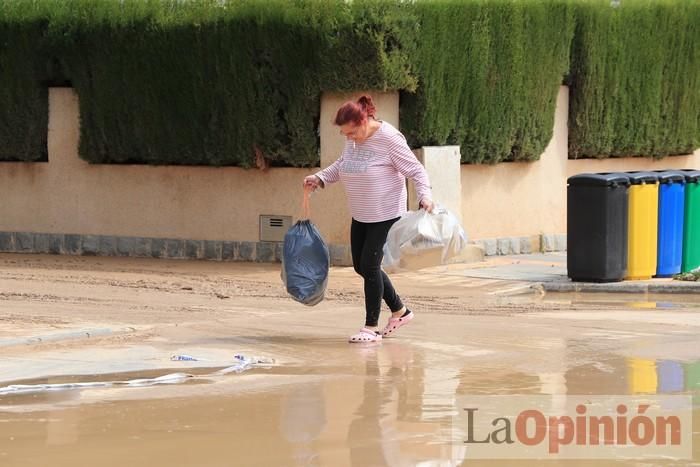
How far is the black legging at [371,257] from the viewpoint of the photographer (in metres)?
10.5

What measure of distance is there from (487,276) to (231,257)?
3.49m

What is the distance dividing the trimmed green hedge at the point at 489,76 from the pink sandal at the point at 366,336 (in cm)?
627

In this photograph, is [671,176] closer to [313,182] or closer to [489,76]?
[489,76]

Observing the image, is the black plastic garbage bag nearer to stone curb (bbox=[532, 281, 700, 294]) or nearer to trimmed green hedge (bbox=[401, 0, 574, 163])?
stone curb (bbox=[532, 281, 700, 294])

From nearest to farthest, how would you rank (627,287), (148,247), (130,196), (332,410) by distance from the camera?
(332,410) < (627,287) < (148,247) < (130,196)

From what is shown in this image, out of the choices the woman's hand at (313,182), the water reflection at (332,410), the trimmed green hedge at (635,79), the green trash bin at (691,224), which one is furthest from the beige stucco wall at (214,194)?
the water reflection at (332,410)

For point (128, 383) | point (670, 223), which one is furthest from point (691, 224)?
point (128, 383)

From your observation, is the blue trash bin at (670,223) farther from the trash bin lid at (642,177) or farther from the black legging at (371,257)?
the black legging at (371,257)

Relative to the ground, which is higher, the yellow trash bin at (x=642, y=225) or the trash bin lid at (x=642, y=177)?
the trash bin lid at (x=642, y=177)

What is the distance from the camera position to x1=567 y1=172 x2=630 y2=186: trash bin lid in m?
14.9

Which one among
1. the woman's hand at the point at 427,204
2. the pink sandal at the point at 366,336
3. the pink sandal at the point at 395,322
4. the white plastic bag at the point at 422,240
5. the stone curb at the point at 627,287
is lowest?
the pink sandal at the point at 366,336

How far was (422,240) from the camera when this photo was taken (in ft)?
34.8

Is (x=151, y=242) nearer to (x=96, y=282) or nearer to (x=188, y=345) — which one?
(x=96, y=282)

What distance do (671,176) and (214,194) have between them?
5.73 m
